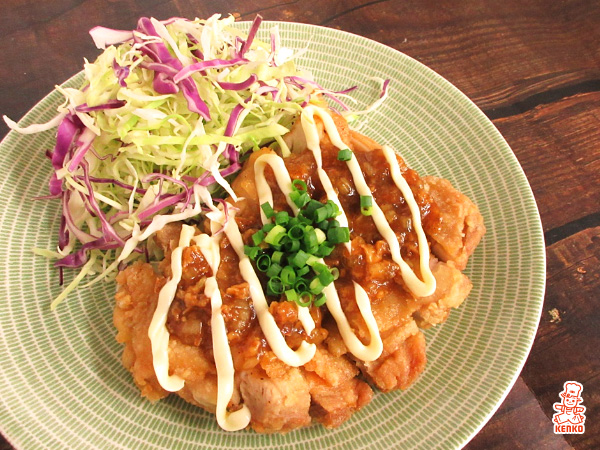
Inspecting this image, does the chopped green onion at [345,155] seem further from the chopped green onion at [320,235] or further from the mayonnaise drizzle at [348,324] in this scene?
the chopped green onion at [320,235]

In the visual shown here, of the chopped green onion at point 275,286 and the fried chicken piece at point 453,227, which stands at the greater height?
the chopped green onion at point 275,286

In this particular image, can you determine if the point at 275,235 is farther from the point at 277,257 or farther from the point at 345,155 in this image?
the point at 345,155

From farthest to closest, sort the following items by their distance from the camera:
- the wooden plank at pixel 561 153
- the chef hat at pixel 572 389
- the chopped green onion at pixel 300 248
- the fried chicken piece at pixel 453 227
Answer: the wooden plank at pixel 561 153
the chef hat at pixel 572 389
the fried chicken piece at pixel 453 227
the chopped green onion at pixel 300 248

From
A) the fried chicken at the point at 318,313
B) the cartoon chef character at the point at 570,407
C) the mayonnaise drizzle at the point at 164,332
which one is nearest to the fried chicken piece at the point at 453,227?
the fried chicken at the point at 318,313

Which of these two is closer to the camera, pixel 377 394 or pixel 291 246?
pixel 291 246

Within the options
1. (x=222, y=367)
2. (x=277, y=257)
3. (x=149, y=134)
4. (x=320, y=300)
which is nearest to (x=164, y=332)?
(x=222, y=367)

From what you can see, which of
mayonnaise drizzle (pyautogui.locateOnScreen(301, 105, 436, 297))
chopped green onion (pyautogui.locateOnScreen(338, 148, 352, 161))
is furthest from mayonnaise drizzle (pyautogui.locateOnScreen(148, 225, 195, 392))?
chopped green onion (pyautogui.locateOnScreen(338, 148, 352, 161))

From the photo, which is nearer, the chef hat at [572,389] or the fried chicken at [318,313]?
the fried chicken at [318,313]

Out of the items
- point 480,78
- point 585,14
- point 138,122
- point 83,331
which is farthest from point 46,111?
point 585,14
